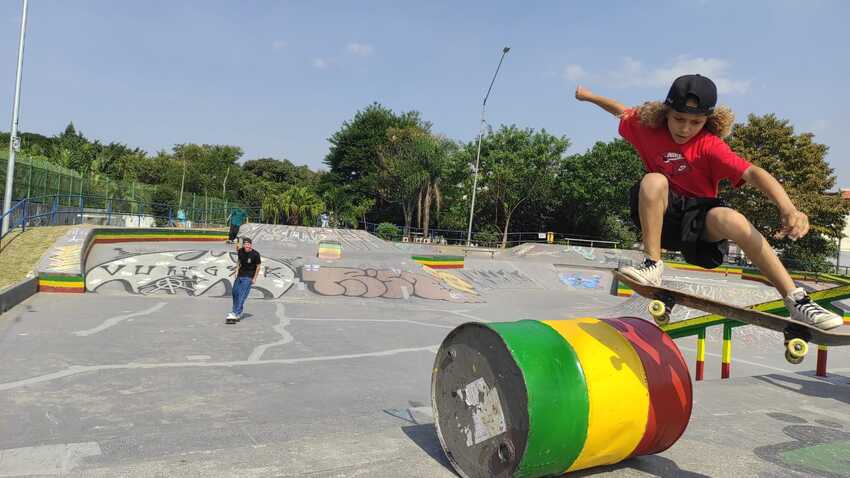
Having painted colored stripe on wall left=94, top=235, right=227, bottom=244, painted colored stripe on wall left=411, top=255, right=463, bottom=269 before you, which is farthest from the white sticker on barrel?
painted colored stripe on wall left=411, top=255, right=463, bottom=269

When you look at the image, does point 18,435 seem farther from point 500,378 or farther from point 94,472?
point 500,378

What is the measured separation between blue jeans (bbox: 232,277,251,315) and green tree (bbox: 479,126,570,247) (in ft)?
112

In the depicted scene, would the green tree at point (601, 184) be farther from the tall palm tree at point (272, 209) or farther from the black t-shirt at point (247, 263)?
the black t-shirt at point (247, 263)

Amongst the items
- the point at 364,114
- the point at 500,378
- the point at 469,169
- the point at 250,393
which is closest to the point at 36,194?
the point at 250,393

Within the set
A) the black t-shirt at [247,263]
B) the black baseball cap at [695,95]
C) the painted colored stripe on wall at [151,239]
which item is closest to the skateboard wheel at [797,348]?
the black baseball cap at [695,95]

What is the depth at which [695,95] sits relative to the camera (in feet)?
10.1

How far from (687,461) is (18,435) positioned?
4796 mm

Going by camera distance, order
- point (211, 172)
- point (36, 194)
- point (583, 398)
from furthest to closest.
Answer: point (211, 172) → point (36, 194) → point (583, 398)

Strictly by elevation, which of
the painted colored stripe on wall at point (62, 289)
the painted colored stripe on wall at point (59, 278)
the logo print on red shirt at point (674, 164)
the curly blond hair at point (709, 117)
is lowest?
the painted colored stripe on wall at point (62, 289)

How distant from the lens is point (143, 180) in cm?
6588

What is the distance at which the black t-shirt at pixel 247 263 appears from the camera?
427 inches

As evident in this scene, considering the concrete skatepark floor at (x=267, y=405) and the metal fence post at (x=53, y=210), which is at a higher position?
the metal fence post at (x=53, y=210)

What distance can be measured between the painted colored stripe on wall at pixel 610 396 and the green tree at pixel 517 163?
40569 millimetres

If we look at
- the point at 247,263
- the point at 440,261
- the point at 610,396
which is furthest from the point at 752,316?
the point at 440,261
